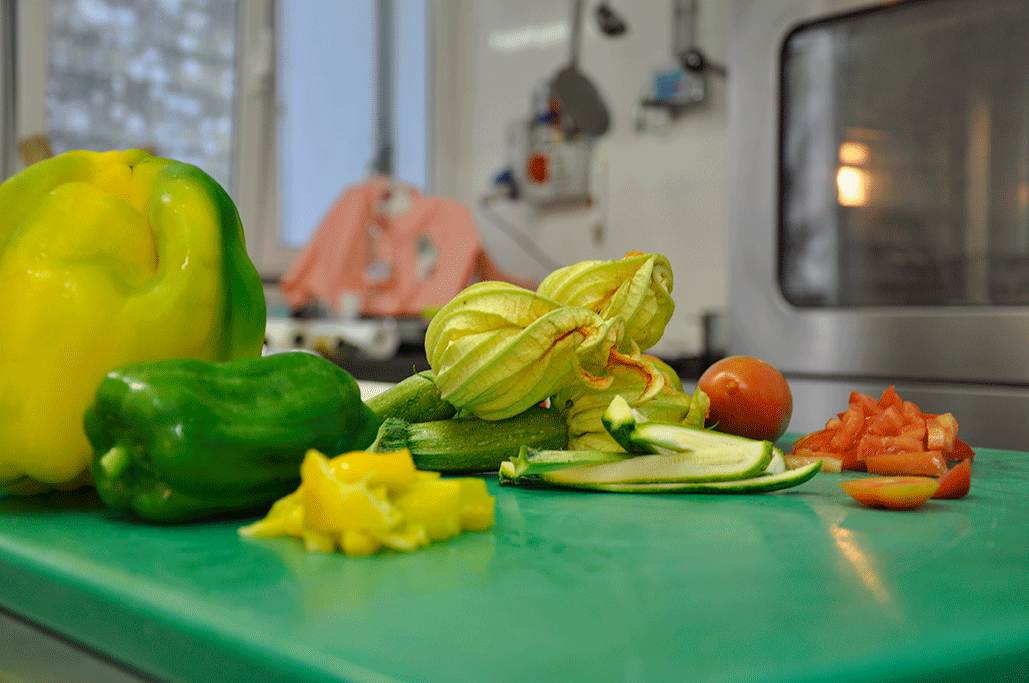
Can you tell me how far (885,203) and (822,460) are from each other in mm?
1105

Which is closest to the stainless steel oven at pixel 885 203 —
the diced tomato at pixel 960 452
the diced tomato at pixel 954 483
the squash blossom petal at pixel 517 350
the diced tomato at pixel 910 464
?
the diced tomato at pixel 960 452

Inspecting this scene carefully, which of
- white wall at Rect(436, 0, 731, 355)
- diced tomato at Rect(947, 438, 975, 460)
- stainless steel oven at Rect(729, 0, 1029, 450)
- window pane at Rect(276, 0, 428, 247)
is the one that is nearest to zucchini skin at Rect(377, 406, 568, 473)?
diced tomato at Rect(947, 438, 975, 460)

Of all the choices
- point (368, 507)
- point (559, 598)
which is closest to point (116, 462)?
point (368, 507)

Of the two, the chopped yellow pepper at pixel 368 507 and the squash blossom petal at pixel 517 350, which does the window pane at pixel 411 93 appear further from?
the chopped yellow pepper at pixel 368 507

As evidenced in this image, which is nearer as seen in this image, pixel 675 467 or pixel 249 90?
pixel 675 467

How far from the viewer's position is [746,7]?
71.5 inches

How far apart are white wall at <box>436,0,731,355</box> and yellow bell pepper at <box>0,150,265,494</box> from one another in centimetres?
171

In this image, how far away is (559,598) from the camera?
37cm

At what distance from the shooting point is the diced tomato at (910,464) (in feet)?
2.36

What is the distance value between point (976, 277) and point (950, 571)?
4.21 ft

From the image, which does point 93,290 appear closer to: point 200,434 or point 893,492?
point 200,434

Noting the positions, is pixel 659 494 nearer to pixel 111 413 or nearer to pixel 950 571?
pixel 950 571

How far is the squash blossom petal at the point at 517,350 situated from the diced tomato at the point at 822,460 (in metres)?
0.15

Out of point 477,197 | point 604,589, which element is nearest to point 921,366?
point 604,589
